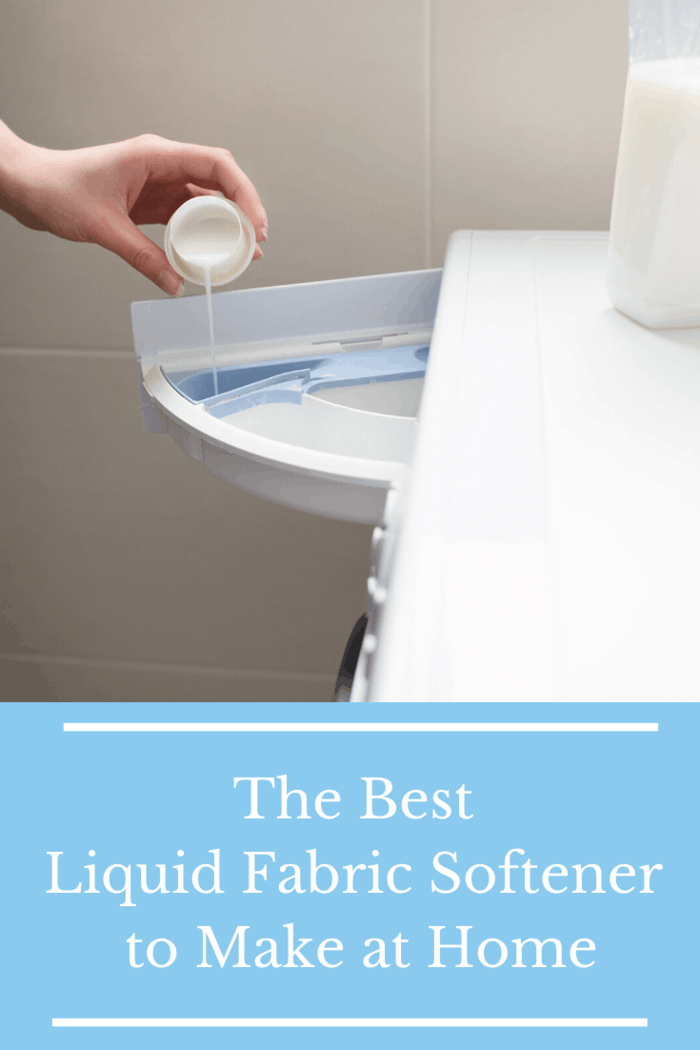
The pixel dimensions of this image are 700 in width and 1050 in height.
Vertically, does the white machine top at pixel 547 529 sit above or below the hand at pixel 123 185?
below

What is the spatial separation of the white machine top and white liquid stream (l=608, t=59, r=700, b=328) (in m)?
0.05

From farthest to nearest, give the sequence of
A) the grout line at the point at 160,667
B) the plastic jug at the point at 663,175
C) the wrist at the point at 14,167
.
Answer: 1. the grout line at the point at 160,667
2. the wrist at the point at 14,167
3. the plastic jug at the point at 663,175

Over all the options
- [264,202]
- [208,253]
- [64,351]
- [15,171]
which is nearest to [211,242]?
[208,253]

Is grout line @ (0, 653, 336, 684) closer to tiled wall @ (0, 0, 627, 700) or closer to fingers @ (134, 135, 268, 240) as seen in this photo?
tiled wall @ (0, 0, 627, 700)

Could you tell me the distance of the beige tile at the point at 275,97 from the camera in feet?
2.93

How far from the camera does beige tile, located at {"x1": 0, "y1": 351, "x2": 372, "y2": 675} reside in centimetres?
112
